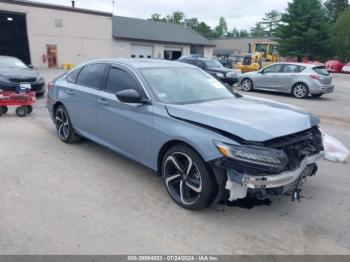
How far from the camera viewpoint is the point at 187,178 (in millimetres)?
3686

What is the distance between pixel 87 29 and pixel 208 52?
62.2 feet

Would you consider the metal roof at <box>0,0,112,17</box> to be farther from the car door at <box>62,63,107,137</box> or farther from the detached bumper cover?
the detached bumper cover

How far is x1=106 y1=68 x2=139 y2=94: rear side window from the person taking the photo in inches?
175

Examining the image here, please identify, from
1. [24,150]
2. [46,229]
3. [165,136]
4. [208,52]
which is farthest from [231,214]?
[208,52]

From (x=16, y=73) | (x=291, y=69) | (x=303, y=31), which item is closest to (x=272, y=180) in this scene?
(x=16, y=73)

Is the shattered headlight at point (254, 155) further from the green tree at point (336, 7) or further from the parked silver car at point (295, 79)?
the green tree at point (336, 7)

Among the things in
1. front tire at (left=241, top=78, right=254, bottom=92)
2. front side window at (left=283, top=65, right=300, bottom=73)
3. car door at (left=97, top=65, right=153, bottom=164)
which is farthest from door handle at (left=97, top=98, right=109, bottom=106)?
front tire at (left=241, top=78, right=254, bottom=92)

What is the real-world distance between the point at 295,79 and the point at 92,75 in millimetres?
10848

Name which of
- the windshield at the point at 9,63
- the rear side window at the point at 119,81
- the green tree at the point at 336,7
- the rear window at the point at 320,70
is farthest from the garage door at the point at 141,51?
the green tree at the point at 336,7

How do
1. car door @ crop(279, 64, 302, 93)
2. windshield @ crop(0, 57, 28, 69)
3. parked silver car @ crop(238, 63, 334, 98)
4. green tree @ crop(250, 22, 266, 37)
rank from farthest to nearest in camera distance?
green tree @ crop(250, 22, 266, 37) → car door @ crop(279, 64, 302, 93) → parked silver car @ crop(238, 63, 334, 98) → windshield @ crop(0, 57, 28, 69)

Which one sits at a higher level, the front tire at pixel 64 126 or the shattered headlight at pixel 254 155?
the shattered headlight at pixel 254 155

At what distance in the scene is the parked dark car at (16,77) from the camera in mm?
10047

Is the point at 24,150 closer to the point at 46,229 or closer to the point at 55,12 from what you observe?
the point at 46,229

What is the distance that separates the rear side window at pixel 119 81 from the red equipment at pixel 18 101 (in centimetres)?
448
